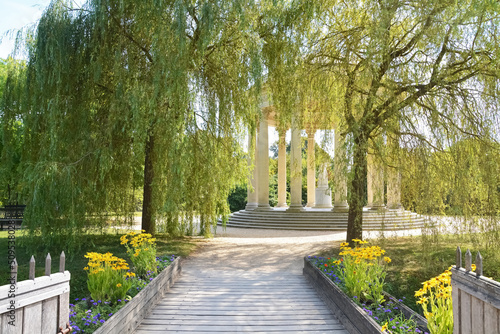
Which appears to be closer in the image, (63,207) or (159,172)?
(63,207)

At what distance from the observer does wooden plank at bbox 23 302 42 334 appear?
5.70 m


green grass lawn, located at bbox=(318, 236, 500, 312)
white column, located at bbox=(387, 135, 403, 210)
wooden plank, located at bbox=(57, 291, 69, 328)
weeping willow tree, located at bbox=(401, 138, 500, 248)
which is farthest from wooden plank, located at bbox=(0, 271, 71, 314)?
white column, located at bbox=(387, 135, 403, 210)

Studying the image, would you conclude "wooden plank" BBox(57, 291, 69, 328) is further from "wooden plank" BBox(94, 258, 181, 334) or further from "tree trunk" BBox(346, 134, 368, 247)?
"tree trunk" BBox(346, 134, 368, 247)

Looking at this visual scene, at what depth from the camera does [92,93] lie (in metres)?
21.4

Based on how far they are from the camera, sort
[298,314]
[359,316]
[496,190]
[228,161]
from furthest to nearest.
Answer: [228,161] < [496,190] < [298,314] < [359,316]

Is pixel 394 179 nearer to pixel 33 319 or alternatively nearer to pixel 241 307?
pixel 241 307

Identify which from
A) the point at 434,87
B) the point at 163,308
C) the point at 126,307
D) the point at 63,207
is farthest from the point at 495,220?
the point at 63,207

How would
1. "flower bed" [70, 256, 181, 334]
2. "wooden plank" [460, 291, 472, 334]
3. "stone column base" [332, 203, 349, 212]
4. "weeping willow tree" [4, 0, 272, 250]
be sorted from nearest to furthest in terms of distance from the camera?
"wooden plank" [460, 291, 472, 334] → "flower bed" [70, 256, 181, 334] → "weeping willow tree" [4, 0, 272, 250] → "stone column base" [332, 203, 349, 212]

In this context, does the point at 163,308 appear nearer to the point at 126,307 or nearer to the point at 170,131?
the point at 126,307

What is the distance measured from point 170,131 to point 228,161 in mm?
4378

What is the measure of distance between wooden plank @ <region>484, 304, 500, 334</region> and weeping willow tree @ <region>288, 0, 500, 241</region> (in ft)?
39.9

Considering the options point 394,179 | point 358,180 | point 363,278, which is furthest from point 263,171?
point 363,278

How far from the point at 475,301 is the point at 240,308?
296 inches

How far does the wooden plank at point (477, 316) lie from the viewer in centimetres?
602
